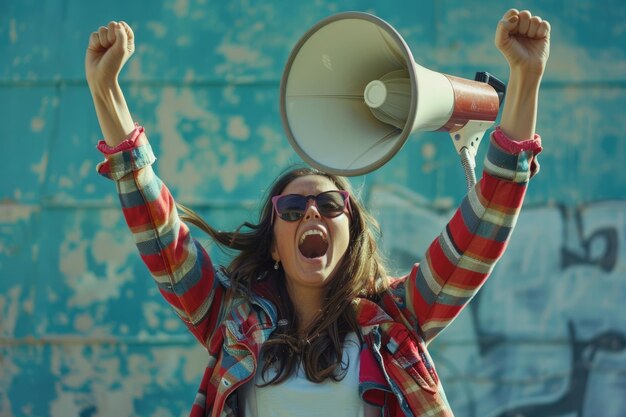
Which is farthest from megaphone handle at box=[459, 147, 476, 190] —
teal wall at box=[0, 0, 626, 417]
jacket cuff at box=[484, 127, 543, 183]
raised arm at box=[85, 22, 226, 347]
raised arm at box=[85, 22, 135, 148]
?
teal wall at box=[0, 0, 626, 417]

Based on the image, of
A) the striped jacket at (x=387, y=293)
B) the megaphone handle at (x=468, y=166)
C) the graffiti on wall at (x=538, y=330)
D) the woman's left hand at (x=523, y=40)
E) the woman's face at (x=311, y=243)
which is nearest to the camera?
the woman's left hand at (x=523, y=40)

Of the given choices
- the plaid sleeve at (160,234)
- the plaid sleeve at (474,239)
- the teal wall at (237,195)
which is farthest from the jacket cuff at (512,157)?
the teal wall at (237,195)

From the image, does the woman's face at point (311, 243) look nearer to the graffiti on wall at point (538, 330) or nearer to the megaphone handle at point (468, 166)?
the megaphone handle at point (468, 166)

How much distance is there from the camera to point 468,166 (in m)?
2.66

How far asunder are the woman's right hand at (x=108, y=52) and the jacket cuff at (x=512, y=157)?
0.94 m

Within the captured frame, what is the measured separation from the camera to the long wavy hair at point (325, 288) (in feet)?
8.75

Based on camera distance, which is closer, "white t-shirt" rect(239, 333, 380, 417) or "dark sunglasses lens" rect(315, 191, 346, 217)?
"white t-shirt" rect(239, 333, 380, 417)

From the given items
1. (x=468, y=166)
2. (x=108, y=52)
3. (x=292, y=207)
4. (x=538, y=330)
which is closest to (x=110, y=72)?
(x=108, y=52)

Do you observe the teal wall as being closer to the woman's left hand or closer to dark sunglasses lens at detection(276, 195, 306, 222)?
dark sunglasses lens at detection(276, 195, 306, 222)

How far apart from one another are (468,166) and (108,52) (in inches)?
38.2

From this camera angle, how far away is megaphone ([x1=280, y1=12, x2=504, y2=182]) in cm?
262

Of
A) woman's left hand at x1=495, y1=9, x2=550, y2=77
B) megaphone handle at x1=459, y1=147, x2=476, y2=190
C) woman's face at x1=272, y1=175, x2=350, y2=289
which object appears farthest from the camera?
woman's face at x1=272, y1=175, x2=350, y2=289

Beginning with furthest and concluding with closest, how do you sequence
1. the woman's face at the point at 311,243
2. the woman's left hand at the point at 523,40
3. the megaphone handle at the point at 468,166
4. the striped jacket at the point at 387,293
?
the woman's face at the point at 311,243
the megaphone handle at the point at 468,166
the striped jacket at the point at 387,293
the woman's left hand at the point at 523,40

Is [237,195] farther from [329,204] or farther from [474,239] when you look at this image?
[474,239]
